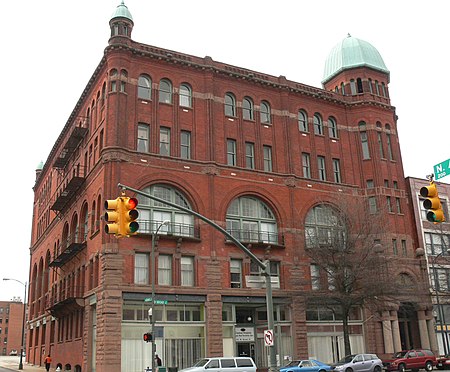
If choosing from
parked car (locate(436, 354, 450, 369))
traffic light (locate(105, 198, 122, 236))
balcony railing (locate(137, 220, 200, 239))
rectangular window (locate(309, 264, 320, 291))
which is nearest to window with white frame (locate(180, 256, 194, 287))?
balcony railing (locate(137, 220, 200, 239))

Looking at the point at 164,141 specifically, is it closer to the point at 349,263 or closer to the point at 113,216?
the point at 349,263

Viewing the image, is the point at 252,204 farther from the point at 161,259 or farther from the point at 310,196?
the point at 161,259

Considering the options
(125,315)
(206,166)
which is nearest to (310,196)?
(206,166)

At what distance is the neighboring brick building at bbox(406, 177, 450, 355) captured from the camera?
49438mm

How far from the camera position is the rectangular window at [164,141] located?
42.1 meters

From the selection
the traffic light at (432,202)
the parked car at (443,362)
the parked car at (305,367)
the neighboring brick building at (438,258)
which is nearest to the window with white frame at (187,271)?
the parked car at (305,367)

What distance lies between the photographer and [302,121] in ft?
165

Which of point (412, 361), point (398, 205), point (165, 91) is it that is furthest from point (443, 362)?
point (165, 91)

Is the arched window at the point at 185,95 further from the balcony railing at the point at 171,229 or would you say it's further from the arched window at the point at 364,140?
the arched window at the point at 364,140

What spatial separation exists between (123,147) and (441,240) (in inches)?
1298

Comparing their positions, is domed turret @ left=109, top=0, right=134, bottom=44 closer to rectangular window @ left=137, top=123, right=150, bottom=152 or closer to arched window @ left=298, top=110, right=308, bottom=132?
rectangular window @ left=137, top=123, right=150, bottom=152

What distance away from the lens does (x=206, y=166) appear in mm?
42812

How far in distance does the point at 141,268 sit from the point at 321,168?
820 inches

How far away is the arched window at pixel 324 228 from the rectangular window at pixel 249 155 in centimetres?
697
